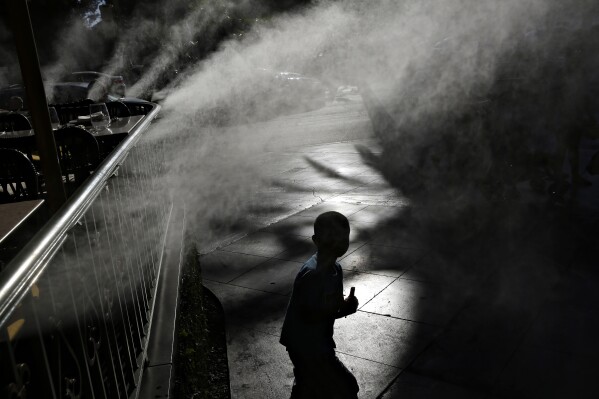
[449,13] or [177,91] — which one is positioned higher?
[449,13]

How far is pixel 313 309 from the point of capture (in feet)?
8.17

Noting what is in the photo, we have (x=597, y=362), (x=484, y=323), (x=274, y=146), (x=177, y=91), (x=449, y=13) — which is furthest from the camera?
(x=177, y=91)

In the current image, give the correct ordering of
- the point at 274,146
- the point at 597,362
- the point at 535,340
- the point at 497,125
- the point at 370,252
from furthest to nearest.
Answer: the point at 274,146 → the point at 497,125 → the point at 370,252 → the point at 535,340 → the point at 597,362

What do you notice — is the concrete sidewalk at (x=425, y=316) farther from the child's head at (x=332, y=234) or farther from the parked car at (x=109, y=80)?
the parked car at (x=109, y=80)

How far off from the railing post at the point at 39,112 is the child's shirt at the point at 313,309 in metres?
1.50

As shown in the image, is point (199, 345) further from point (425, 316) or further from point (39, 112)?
point (39, 112)

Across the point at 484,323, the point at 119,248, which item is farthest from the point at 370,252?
the point at 119,248

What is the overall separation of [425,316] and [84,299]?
2636mm

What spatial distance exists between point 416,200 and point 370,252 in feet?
6.65

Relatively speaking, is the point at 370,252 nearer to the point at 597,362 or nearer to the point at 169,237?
the point at 169,237

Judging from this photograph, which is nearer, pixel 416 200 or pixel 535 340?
pixel 535 340

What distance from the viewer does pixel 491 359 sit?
3.47m

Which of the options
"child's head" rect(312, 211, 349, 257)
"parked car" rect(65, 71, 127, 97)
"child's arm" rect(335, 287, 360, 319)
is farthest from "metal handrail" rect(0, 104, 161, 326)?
"parked car" rect(65, 71, 127, 97)

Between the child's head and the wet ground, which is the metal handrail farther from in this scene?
the wet ground
